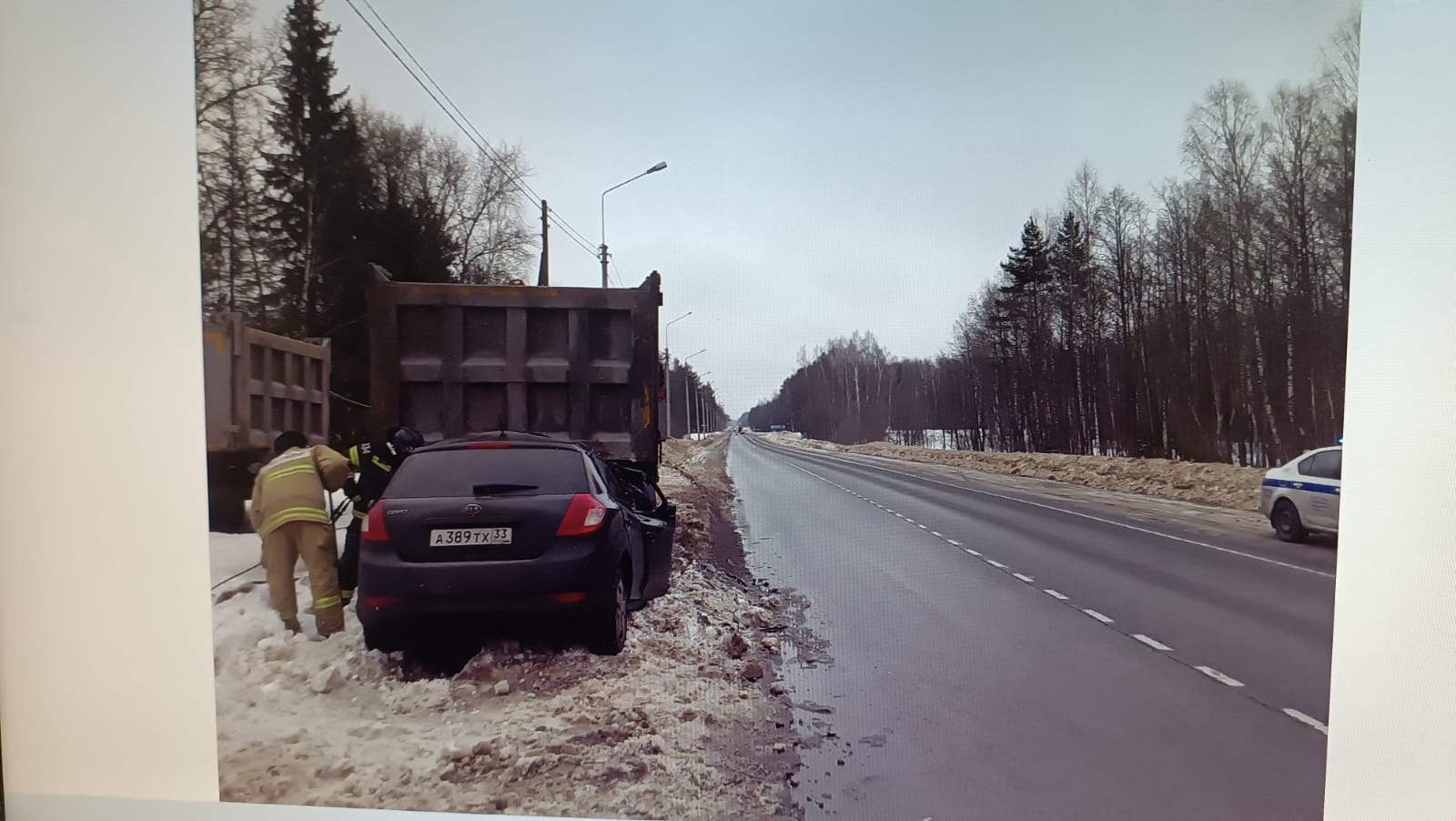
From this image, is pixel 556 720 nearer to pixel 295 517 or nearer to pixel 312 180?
pixel 295 517

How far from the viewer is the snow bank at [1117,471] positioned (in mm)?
2574

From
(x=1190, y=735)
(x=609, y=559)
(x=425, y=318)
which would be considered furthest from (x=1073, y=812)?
(x=425, y=318)

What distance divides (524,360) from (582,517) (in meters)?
0.66

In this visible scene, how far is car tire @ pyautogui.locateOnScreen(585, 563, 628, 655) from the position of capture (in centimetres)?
268

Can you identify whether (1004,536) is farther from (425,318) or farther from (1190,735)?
(425,318)

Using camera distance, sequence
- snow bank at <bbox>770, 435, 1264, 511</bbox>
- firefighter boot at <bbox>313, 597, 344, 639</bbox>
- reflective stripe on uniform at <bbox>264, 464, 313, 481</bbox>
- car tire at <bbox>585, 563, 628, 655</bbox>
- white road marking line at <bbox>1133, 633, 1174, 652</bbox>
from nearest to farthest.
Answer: white road marking line at <bbox>1133, 633, 1174, 652</bbox> → snow bank at <bbox>770, 435, 1264, 511</bbox> → car tire at <bbox>585, 563, 628, 655</bbox> → firefighter boot at <bbox>313, 597, 344, 639</bbox> → reflective stripe on uniform at <bbox>264, 464, 313, 481</bbox>

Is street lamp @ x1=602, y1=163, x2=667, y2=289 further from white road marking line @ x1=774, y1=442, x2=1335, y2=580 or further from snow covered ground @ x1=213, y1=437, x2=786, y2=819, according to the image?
white road marking line @ x1=774, y1=442, x2=1335, y2=580

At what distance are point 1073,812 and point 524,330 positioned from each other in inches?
96.4

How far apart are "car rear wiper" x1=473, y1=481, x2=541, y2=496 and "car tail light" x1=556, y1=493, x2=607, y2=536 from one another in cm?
15

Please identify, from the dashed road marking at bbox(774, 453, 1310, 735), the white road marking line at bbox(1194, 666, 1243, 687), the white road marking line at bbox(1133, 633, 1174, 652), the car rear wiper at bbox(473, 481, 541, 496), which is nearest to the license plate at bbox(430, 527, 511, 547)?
the car rear wiper at bbox(473, 481, 541, 496)

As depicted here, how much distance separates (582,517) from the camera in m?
2.65

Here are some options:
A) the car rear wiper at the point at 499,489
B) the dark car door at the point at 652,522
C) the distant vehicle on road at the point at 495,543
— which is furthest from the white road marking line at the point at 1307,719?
the car rear wiper at the point at 499,489

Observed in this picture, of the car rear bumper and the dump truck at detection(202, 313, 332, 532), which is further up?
the dump truck at detection(202, 313, 332, 532)

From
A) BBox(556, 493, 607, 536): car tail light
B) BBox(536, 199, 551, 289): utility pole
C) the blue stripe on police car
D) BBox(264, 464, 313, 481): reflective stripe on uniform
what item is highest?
BBox(536, 199, 551, 289): utility pole
